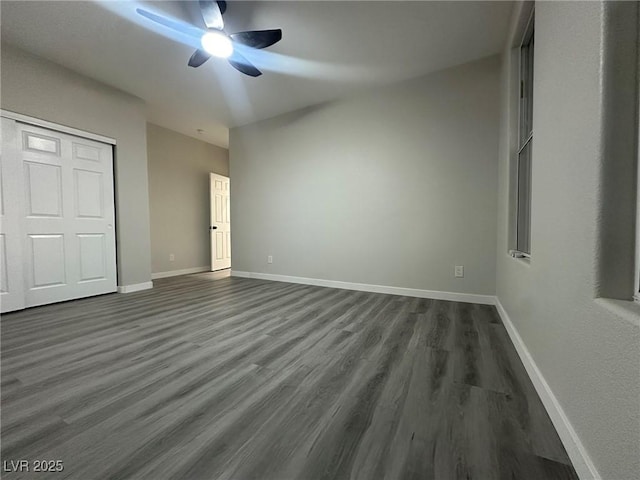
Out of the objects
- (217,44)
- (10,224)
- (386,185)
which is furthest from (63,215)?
(386,185)

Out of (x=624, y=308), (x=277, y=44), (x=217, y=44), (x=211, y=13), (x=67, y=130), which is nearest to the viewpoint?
(x=624, y=308)

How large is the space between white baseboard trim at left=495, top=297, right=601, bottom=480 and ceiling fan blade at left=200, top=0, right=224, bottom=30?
2985 mm

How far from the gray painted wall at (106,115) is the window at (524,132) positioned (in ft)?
14.2

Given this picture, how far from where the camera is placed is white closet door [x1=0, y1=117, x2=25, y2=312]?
2551mm

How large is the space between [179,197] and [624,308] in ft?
18.6

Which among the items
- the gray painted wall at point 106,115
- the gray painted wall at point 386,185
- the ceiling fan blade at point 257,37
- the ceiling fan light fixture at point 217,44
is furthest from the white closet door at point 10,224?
the gray painted wall at point 386,185

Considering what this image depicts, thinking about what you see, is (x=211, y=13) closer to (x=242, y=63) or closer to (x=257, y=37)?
(x=257, y=37)

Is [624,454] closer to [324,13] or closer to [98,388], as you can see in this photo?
[98,388]

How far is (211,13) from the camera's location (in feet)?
6.55

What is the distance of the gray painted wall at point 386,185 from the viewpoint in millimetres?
2881

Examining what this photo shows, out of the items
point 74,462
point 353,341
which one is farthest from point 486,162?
point 74,462

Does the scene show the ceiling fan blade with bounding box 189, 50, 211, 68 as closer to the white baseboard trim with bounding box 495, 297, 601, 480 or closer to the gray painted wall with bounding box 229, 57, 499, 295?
the gray painted wall with bounding box 229, 57, 499, 295

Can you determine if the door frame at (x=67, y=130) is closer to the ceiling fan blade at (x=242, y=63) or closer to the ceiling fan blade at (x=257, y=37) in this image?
the ceiling fan blade at (x=242, y=63)

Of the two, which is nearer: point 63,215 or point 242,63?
point 242,63
